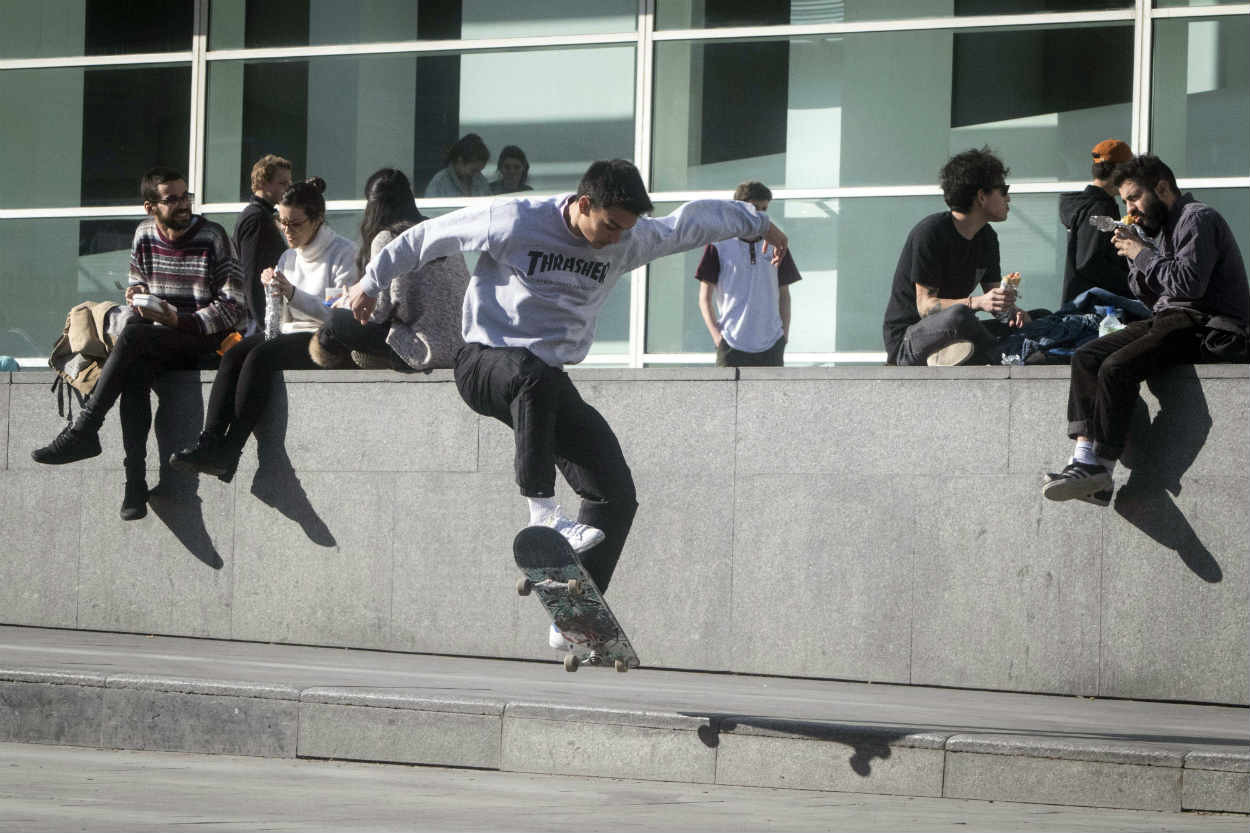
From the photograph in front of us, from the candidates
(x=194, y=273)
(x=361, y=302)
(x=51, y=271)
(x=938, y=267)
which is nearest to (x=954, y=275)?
(x=938, y=267)

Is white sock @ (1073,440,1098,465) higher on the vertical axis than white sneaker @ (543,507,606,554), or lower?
higher

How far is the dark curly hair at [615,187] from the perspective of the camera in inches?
271

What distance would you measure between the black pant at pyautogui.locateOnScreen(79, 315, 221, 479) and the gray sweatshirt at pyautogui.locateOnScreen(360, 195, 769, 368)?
360 cm

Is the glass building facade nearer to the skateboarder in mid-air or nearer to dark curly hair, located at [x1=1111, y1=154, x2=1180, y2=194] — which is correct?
dark curly hair, located at [x1=1111, y1=154, x2=1180, y2=194]

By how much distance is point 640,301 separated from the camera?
12.3 m

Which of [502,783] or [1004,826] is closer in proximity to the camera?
[1004,826]

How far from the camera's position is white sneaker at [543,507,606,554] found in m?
7.01

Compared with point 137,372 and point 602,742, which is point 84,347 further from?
point 602,742

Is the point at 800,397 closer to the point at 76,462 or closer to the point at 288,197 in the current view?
the point at 288,197

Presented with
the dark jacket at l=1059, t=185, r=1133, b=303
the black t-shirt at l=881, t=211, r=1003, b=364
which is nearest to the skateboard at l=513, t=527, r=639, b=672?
the black t-shirt at l=881, t=211, r=1003, b=364

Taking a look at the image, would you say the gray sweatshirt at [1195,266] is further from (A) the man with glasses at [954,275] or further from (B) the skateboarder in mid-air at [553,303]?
(B) the skateboarder in mid-air at [553,303]

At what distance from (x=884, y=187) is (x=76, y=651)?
5.68m

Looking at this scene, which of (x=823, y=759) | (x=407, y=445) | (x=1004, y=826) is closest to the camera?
(x=1004, y=826)

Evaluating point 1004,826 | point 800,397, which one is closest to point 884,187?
point 800,397
